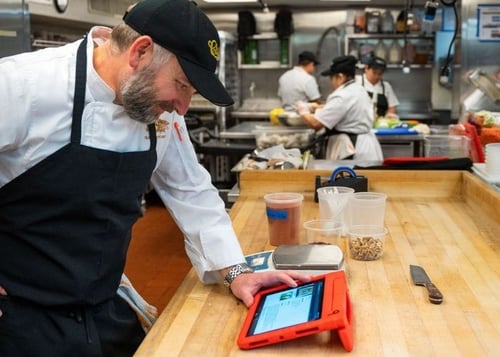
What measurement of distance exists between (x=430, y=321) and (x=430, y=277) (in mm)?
288

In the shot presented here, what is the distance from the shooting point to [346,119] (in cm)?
479

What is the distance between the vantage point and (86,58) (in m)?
1.42

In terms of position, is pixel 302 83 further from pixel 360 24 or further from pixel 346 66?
pixel 346 66

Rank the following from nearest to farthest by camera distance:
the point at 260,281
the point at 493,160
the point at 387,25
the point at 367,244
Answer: the point at 260,281 < the point at 367,244 < the point at 493,160 < the point at 387,25

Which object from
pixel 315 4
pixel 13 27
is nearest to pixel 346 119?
pixel 13 27

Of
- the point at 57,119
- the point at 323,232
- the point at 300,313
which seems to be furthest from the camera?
the point at 323,232

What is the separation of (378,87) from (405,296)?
6.33 metres

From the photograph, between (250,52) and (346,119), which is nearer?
(346,119)

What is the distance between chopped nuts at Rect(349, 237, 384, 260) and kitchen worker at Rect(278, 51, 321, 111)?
20.4 feet

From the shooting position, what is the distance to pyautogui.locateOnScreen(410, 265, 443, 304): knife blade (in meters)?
1.42

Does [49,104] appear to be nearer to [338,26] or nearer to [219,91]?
[219,91]

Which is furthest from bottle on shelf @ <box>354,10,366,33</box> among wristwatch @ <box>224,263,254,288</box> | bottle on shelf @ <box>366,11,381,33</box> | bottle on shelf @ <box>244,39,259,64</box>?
wristwatch @ <box>224,263,254,288</box>

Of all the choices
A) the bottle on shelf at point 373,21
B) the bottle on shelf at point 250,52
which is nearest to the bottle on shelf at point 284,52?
the bottle on shelf at point 250,52

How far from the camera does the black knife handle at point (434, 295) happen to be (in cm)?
142
